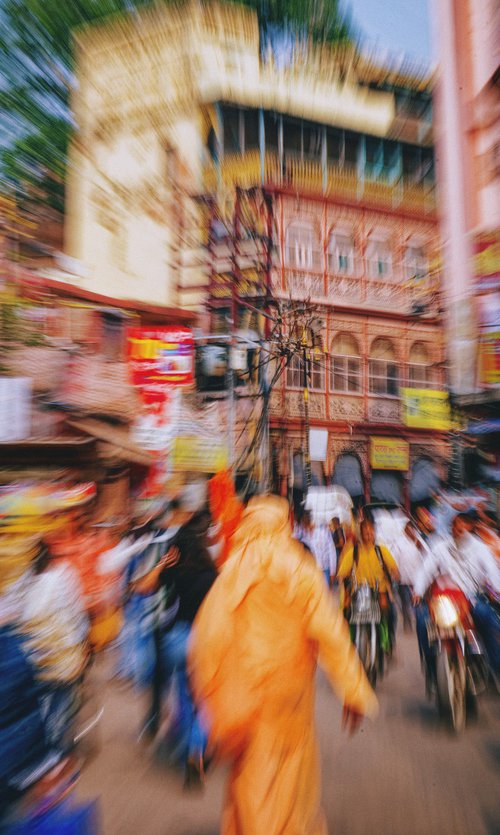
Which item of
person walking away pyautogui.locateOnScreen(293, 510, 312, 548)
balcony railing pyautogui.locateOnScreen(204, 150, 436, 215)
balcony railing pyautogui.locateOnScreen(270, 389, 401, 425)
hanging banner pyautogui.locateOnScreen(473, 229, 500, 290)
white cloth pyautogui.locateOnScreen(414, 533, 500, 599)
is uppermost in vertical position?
balcony railing pyautogui.locateOnScreen(204, 150, 436, 215)

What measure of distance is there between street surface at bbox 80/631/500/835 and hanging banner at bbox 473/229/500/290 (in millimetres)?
7977

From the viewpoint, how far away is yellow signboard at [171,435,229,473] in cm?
1252

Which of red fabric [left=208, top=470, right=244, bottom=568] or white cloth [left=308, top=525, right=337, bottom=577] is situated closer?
red fabric [left=208, top=470, right=244, bottom=568]

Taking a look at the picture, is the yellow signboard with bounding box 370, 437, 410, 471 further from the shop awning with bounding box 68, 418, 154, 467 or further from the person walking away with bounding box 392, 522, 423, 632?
the person walking away with bounding box 392, 522, 423, 632

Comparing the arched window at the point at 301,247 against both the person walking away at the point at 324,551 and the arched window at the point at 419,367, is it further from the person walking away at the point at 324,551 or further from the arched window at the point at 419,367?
the person walking away at the point at 324,551

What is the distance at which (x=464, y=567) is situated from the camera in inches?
222

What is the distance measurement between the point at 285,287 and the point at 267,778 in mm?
17678

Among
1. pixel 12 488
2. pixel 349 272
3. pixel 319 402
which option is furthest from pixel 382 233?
pixel 12 488

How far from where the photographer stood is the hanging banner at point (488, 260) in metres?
11.0

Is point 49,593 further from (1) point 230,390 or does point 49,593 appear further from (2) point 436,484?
(2) point 436,484

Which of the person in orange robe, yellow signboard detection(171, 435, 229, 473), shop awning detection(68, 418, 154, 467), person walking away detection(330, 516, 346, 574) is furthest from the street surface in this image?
yellow signboard detection(171, 435, 229, 473)

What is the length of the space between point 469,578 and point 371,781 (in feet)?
7.21

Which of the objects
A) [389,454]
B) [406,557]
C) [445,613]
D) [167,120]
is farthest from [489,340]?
[167,120]

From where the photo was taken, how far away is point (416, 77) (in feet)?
68.6
